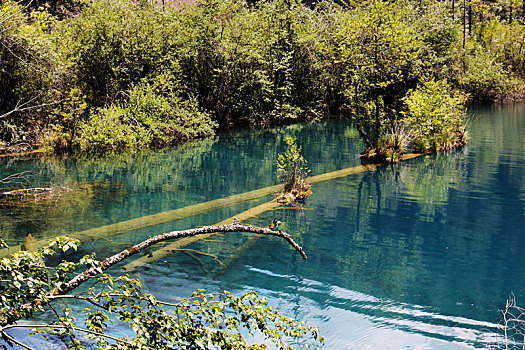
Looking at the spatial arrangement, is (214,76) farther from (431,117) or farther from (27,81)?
(431,117)

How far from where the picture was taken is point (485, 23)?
72188 millimetres

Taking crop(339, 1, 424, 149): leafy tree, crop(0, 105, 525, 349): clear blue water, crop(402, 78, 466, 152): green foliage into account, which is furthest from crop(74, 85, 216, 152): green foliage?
crop(402, 78, 466, 152): green foliage

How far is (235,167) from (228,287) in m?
12.9

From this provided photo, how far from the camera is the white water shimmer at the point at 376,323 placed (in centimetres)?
715

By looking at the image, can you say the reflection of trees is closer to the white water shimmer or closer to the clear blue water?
the clear blue water

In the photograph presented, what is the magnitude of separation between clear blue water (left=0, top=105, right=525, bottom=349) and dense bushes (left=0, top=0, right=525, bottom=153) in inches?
150

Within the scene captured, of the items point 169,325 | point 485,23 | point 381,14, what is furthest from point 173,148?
point 485,23

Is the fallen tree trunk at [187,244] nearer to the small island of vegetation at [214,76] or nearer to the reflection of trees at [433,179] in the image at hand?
the small island of vegetation at [214,76]

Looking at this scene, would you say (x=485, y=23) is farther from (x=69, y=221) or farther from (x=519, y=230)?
(x=69, y=221)

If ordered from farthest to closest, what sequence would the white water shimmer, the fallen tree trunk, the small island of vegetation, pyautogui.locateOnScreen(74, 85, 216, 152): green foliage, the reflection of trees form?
pyautogui.locateOnScreen(74, 85, 216, 152): green foliage → the small island of vegetation → the reflection of trees → the fallen tree trunk → the white water shimmer

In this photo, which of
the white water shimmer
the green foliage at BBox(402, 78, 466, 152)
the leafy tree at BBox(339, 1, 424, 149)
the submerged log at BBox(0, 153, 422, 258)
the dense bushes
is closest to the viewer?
the white water shimmer

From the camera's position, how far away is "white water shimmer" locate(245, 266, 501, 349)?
23.5 feet

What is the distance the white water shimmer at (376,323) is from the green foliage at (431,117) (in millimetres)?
16324

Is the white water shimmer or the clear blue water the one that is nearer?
the white water shimmer
